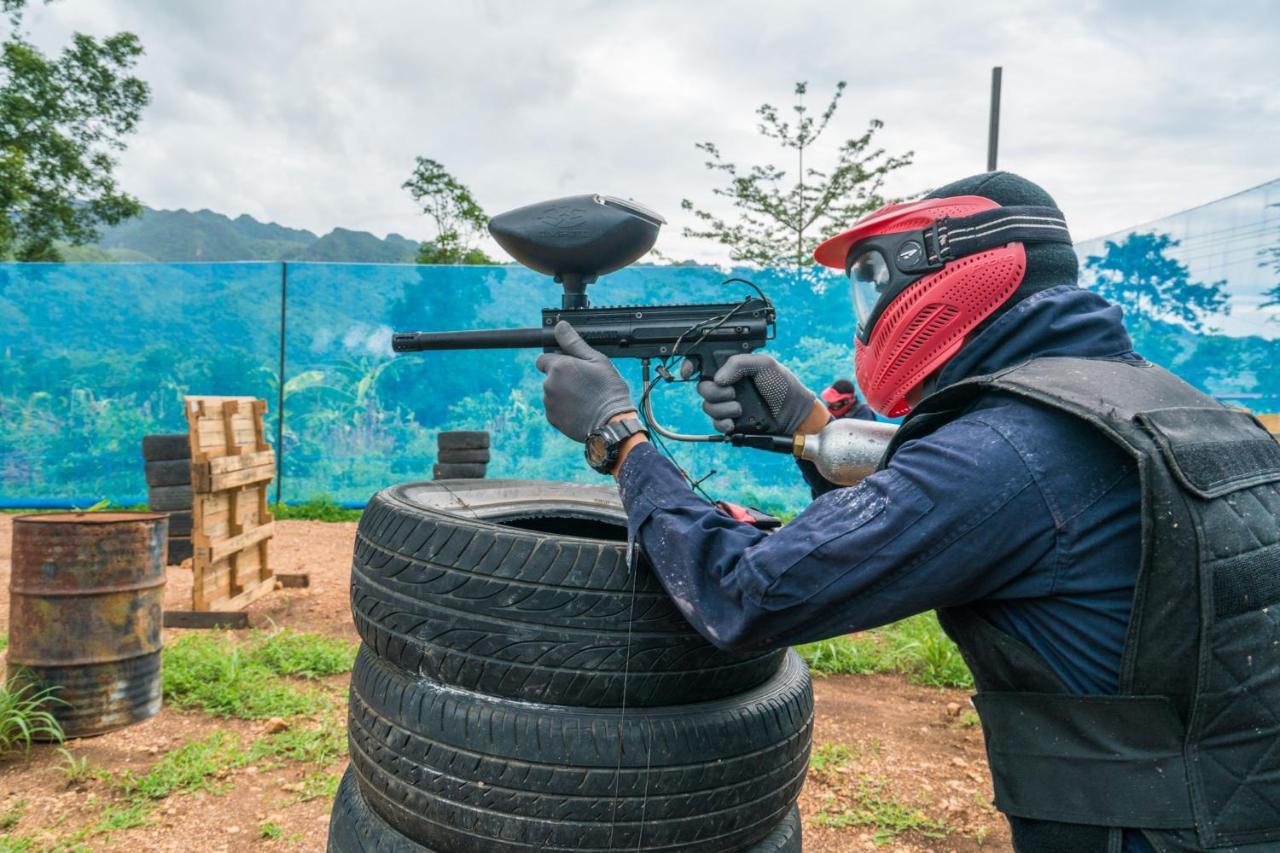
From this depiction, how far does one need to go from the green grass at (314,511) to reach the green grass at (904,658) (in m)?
5.96

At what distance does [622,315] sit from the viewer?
237 centimetres

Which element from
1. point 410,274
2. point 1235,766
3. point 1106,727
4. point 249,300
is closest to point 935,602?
point 1106,727

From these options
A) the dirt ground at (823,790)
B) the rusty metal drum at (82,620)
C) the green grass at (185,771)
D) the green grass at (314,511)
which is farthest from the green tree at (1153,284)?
the rusty metal drum at (82,620)

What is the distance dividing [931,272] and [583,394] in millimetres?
768

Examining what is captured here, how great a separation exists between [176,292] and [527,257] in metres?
8.88

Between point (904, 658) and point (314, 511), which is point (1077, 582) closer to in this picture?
point (904, 658)

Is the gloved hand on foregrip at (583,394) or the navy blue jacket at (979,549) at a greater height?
the gloved hand on foregrip at (583,394)

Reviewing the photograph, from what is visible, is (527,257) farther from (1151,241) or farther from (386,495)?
(1151,241)

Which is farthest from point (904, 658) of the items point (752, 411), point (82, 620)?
point (82, 620)

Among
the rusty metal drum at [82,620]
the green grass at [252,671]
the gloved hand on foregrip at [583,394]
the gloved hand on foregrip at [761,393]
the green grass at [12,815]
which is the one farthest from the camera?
the green grass at [252,671]

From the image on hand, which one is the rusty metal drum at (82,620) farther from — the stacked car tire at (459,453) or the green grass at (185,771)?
the stacked car tire at (459,453)

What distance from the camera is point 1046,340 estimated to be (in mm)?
1538

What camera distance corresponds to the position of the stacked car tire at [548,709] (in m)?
1.71

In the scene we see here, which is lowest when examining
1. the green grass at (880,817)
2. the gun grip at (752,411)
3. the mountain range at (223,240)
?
the green grass at (880,817)
